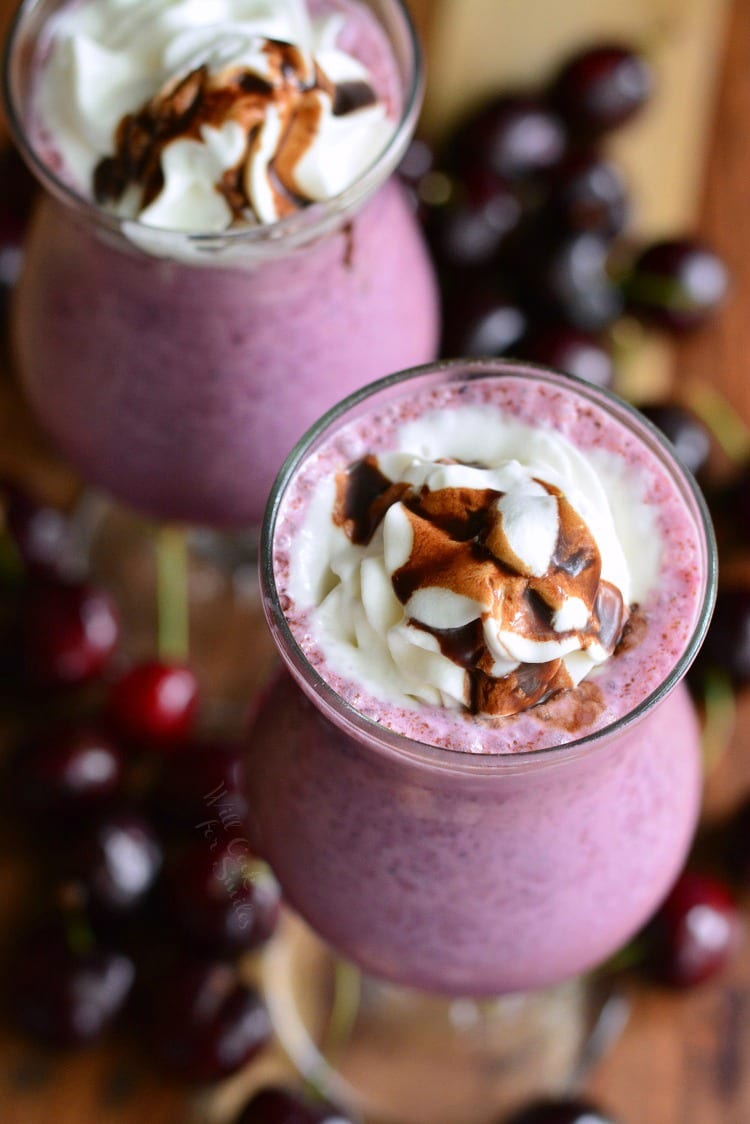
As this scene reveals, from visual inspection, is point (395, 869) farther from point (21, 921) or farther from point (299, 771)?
point (21, 921)

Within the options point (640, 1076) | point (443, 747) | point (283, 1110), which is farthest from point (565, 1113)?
point (443, 747)

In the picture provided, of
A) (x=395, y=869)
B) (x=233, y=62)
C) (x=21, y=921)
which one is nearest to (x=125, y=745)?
(x=21, y=921)

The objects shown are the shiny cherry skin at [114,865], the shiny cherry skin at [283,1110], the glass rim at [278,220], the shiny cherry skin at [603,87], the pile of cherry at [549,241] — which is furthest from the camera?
the shiny cherry skin at [603,87]

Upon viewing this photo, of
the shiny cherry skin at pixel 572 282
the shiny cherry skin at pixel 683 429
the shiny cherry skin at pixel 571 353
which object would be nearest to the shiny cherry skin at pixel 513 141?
the shiny cherry skin at pixel 572 282

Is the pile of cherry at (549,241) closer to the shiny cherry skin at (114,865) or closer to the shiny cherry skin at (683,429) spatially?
the shiny cherry skin at (683,429)

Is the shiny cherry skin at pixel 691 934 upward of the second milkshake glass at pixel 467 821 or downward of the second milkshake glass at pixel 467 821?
downward
